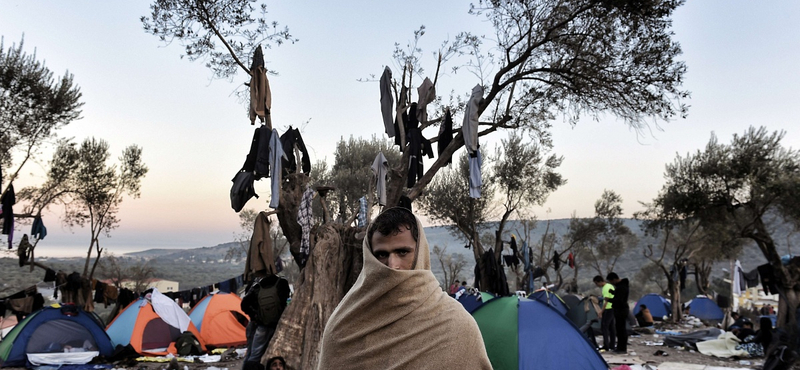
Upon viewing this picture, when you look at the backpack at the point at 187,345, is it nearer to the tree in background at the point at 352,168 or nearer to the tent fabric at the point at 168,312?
the tent fabric at the point at 168,312

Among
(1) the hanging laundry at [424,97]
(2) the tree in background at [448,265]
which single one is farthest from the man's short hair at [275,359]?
(2) the tree in background at [448,265]

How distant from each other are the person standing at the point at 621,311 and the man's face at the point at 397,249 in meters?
11.2

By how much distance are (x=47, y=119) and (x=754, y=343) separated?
2038 cm

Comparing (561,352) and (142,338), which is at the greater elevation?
(561,352)

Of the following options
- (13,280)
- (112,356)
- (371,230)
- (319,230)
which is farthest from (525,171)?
(13,280)

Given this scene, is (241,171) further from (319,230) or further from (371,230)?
(371,230)

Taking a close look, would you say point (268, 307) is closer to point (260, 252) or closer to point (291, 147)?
point (260, 252)

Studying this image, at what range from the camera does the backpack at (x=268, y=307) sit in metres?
7.54

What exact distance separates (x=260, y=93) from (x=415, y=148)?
3.27 metres

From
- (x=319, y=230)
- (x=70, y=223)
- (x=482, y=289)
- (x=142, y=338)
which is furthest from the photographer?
(x=70, y=223)

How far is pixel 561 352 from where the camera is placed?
7.23m

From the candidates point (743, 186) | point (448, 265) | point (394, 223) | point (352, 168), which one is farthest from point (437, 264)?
point (394, 223)

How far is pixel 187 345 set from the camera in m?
11.8

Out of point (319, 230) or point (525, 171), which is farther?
point (525, 171)
